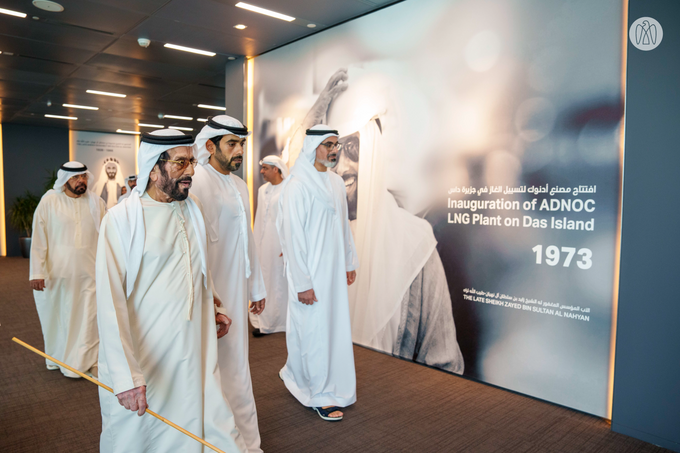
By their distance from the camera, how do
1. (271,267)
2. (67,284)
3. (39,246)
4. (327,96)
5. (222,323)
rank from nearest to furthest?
(222,323)
(39,246)
(67,284)
(327,96)
(271,267)

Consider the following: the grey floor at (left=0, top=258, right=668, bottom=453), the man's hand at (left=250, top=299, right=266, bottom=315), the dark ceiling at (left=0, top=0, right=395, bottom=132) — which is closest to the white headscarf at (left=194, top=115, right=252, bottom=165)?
the man's hand at (left=250, top=299, right=266, bottom=315)

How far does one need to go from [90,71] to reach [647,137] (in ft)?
23.4

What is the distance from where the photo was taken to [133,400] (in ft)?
5.62

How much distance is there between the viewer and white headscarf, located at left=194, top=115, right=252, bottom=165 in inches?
101

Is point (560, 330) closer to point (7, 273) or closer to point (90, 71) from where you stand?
point (90, 71)

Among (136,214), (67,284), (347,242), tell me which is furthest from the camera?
(67,284)

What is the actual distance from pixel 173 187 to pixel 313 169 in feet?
4.57

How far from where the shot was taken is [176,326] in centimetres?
196

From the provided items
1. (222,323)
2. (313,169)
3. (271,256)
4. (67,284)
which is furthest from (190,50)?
(222,323)

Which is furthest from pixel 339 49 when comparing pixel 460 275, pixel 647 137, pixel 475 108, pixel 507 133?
pixel 647 137

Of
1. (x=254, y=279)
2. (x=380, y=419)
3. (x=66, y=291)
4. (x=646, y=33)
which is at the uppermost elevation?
(x=646, y=33)

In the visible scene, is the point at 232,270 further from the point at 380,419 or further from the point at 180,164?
the point at 380,419

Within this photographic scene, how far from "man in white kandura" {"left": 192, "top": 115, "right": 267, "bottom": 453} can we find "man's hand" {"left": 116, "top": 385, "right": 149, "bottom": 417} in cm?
77

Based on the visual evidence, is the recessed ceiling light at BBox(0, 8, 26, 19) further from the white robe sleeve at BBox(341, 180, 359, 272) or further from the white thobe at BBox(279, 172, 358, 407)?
the white robe sleeve at BBox(341, 180, 359, 272)
